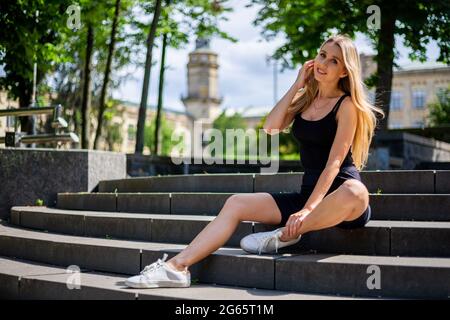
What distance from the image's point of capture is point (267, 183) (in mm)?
6430

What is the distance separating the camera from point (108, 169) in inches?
333

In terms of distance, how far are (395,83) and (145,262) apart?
6481 centimetres

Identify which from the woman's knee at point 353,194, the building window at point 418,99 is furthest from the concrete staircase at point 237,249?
the building window at point 418,99

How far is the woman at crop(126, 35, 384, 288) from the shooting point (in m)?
4.10

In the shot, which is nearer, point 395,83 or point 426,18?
point 426,18

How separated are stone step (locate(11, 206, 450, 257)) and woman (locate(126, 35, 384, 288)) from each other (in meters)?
0.21

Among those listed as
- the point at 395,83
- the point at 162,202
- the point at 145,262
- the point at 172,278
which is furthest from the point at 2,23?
the point at 395,83

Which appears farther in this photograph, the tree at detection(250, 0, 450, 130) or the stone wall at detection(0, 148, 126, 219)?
the tree at detection(250, 0, 450, 130)

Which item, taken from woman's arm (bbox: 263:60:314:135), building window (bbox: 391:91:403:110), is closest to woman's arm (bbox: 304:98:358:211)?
woman's arm (bbox: 263:60:314:135)

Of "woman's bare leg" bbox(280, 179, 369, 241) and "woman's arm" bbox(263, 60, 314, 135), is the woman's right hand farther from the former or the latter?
"woman's bare leg" bbox(280, 179, 369, 241)

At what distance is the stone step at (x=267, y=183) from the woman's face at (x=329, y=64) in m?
1.71

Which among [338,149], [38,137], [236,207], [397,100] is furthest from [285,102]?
[397,100]

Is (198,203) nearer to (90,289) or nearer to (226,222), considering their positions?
(226,222)
